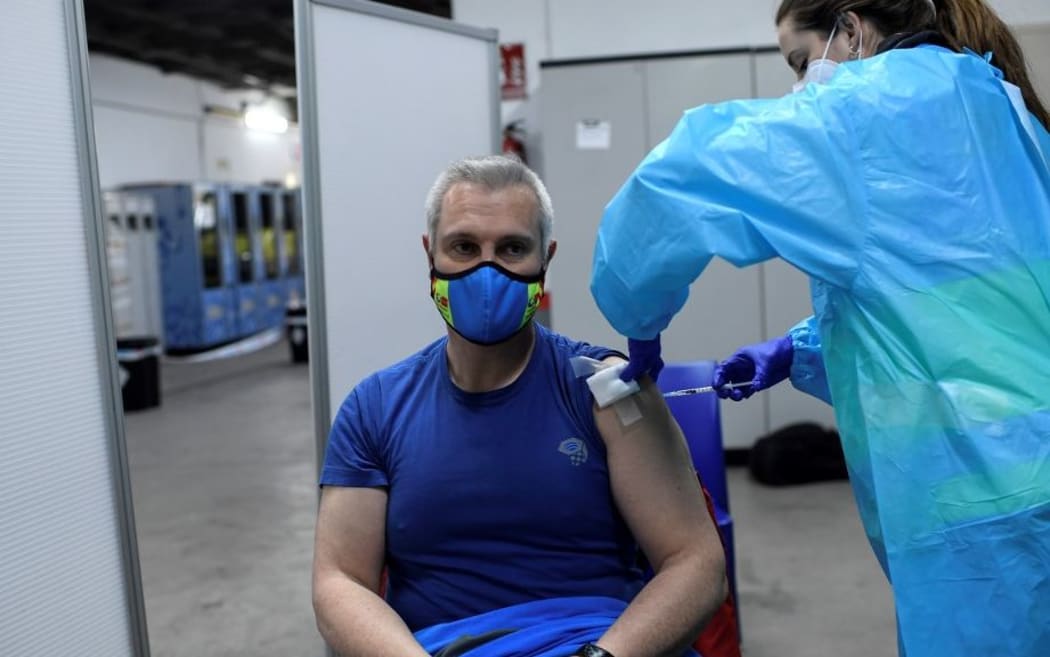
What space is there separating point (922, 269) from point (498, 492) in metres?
0.65

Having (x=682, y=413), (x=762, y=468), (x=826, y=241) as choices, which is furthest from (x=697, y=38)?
(x=826, y=241)

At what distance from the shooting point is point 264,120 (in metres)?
11.7

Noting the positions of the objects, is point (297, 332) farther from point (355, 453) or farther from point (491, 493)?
point (491, 493)

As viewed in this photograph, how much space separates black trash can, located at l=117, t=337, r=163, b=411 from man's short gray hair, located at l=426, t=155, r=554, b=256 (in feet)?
18.5

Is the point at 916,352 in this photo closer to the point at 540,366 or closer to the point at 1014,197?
the point at 1014,197

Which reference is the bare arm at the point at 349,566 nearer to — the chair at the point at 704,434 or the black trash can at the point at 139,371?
the chair at the point at 704,434

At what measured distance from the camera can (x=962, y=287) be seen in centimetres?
101

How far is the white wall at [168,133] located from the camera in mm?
9383

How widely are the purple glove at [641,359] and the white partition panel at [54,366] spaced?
1.04 meters

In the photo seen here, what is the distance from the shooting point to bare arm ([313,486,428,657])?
4.23 feet

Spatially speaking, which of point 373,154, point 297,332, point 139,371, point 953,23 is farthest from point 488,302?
point 297,332

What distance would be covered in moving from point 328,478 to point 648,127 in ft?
10.5

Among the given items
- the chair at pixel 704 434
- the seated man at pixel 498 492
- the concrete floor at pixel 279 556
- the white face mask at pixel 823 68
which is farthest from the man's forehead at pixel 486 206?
the concrete floor at pixel 279 556

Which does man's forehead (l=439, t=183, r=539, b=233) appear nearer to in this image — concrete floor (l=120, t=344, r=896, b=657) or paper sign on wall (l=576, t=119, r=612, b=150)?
concrete floor (l=120, t=344, r=896, b=657)
